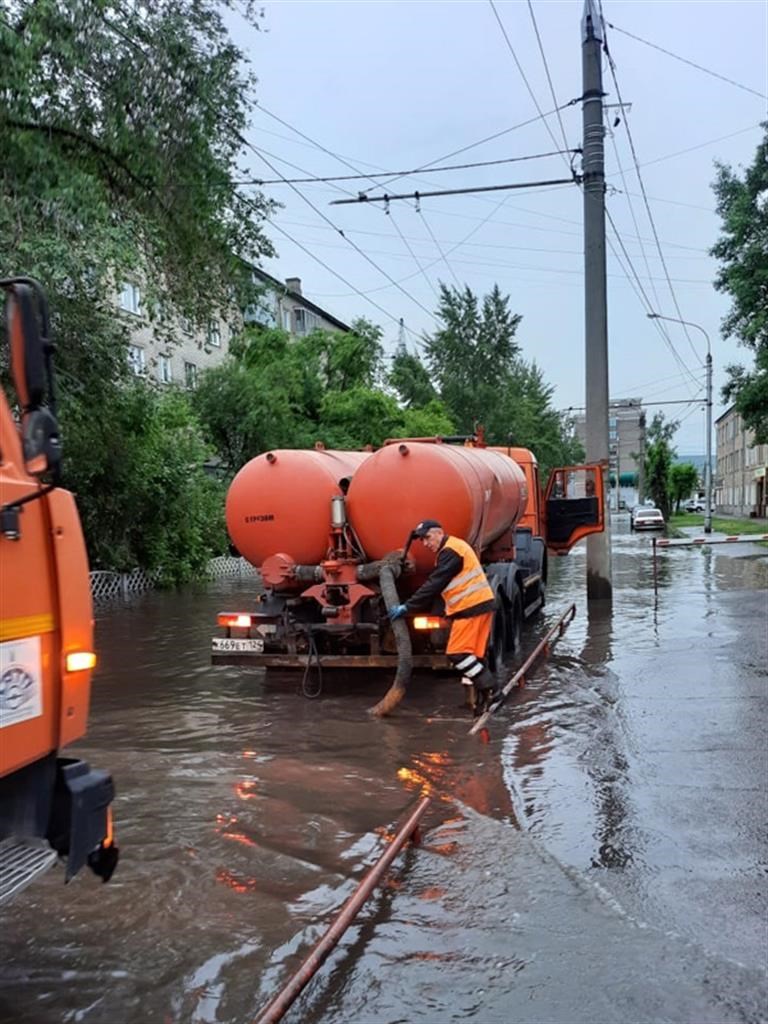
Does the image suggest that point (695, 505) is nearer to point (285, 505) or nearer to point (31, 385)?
point (285, 505)

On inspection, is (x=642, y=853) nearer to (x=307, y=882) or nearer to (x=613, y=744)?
(x=307, y=882)

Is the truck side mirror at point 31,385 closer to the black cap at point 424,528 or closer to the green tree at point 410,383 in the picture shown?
the black cap at point 424,528

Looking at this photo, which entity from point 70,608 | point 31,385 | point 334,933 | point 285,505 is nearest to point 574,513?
point 285,505

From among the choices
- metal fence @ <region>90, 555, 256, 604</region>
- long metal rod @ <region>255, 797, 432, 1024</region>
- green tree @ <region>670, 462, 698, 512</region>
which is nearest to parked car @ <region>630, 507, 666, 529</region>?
green tree @ <region>670, 462, 698, 512</region>

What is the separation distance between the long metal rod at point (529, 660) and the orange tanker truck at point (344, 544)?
1.20 ft

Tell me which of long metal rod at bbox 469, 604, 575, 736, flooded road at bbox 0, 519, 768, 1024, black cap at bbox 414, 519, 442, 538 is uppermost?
black cap at bbox 414, 519, 442, 538

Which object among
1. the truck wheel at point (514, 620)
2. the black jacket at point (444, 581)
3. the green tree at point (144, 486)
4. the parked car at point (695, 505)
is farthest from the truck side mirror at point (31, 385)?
the parked car at point (695, 505)

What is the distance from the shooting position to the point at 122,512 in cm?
1986

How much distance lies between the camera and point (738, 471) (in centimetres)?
8725

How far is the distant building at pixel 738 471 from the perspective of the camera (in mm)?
69250

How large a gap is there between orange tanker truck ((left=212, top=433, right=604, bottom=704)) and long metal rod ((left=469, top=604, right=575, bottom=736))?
366 millimetres

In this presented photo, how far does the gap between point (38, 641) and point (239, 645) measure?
6.16 meters

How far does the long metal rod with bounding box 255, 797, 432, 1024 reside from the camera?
3217 millimetres

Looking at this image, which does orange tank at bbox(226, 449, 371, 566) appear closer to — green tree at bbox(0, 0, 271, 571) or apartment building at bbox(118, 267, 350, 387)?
green tree at bbox(0, 0, 271, 571)
